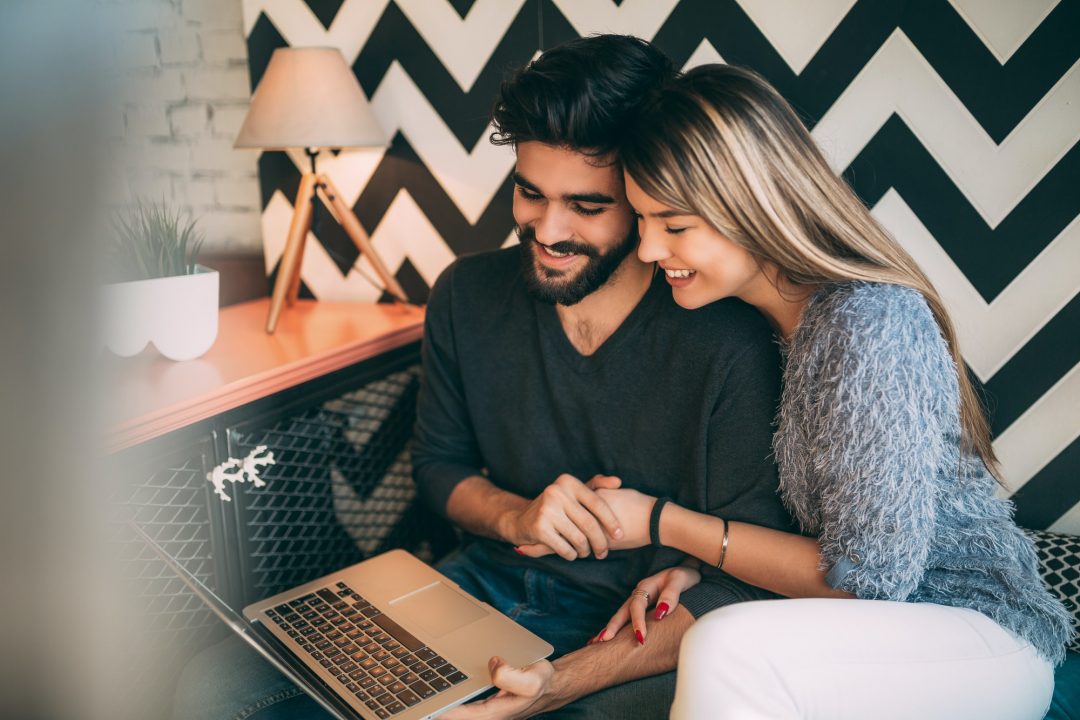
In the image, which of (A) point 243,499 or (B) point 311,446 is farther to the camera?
(B) point 311,446

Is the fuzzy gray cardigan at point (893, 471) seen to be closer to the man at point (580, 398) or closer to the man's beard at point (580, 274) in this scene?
the man at point (580, 398)

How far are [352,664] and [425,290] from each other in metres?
0.89

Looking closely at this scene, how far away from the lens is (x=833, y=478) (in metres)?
0.94

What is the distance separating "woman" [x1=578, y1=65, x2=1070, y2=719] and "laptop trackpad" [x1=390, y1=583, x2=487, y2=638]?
193mm

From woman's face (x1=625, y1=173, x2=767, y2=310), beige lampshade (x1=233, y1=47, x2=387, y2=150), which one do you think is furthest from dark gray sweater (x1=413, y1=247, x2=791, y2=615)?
beige lampshade (x1=233, y1=47, x2=387, y2=150)

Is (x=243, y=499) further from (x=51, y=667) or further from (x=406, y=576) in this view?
(x=51, y=667)

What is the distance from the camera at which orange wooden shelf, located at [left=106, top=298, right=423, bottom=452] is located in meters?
1.08

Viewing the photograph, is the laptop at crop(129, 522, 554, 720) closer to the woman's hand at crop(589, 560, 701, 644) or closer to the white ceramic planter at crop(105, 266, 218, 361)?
the woman's hand at crop(589, 560, 701, 644)

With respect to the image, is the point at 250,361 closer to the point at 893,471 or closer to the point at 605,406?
the point at 605,406

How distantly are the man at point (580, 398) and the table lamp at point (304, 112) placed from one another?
0.32m

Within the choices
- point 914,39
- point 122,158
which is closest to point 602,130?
point 914,39

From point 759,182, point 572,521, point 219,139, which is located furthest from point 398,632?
point 219,139

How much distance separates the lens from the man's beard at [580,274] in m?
1.18

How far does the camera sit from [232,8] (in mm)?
1651
